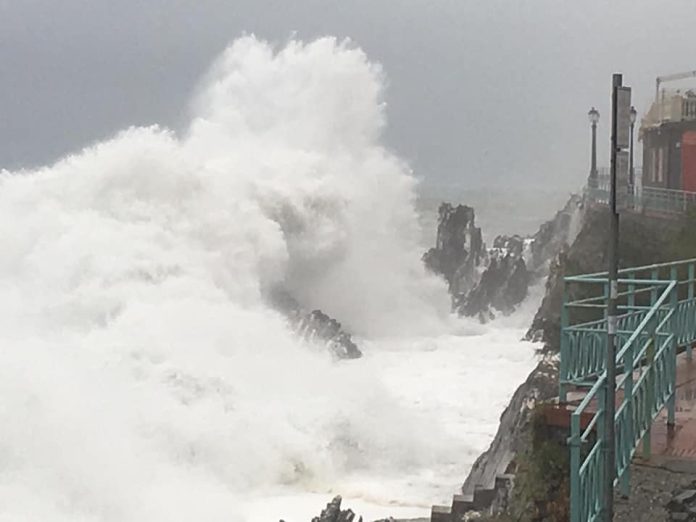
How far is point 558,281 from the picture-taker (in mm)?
18438

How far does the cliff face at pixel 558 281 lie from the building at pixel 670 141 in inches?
113

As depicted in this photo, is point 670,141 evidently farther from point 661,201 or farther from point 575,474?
point 575,474

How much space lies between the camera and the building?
2392 centimetres

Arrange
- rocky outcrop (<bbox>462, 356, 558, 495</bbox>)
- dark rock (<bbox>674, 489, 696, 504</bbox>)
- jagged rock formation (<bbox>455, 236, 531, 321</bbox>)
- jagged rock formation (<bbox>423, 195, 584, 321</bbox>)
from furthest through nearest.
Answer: jagged rock formation (<bbox>423, 195, 584, 321</bbox>), jagged rock formation (<bbox>455, 236, 531, 321</bbox>), rocky outcrop (<bbox>462, 356, 558, 495</bbox>), dark rock (<bbox>674, 489, 696, 504</bbox>)

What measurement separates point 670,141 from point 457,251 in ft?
49.1

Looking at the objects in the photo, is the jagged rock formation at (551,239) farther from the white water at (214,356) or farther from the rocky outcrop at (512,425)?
the rocky outcrop at (512,425)

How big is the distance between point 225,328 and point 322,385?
2737 millimetres

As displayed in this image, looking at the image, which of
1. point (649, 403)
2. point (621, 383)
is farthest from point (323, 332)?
point (621, 383)

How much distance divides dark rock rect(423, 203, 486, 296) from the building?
10162 mm

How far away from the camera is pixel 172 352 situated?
56.4 feet

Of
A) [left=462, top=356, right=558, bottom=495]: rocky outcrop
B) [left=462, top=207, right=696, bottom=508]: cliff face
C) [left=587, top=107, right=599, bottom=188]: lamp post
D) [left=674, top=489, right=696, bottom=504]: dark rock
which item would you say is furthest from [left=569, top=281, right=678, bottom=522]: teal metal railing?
[left=587, top=107, right=599, bottom=188]: lamp post

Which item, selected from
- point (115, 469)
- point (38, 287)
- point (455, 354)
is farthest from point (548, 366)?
point (38, 287)

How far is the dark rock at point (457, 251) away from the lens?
3775cm

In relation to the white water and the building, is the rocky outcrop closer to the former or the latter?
the white water
